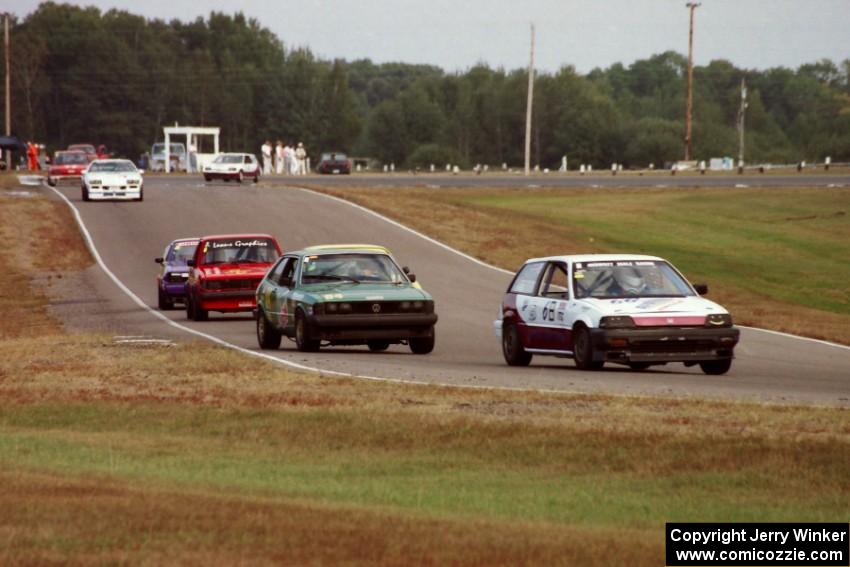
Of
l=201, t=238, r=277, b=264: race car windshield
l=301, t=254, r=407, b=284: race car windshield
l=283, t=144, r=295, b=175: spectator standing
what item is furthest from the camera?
l=283, t=144, r=295, b=175: spectator standing

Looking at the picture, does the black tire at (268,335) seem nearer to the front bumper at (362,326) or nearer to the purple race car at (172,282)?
the front bumper at (362,326)

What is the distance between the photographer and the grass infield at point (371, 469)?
804 centimetres

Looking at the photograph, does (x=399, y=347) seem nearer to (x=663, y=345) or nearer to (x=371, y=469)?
(x=663, y=345)

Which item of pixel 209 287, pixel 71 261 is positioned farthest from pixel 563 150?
pixel 209 287

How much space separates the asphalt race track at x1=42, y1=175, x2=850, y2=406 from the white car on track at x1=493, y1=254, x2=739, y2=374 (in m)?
0.27

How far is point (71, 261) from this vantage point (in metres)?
43.4

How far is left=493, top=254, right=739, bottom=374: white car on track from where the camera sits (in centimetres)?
1827

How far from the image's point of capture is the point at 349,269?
22.2 metres

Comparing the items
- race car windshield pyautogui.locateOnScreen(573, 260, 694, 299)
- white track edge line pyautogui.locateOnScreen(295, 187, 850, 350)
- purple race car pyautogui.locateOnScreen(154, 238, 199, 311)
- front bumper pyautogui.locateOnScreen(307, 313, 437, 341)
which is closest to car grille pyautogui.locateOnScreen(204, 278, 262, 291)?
purple race car pyautogui.locateOnScreen(154, 238, 199, 311)

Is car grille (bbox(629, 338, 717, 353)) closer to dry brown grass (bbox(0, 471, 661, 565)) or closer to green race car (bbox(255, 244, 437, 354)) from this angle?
green race car (bbox(255, 244, 437, 354))

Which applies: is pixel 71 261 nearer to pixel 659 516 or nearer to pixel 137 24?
pixel 659 516

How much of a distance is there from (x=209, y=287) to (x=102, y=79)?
5371 inches

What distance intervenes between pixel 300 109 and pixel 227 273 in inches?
5523

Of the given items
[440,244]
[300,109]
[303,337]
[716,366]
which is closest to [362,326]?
[303,337]
